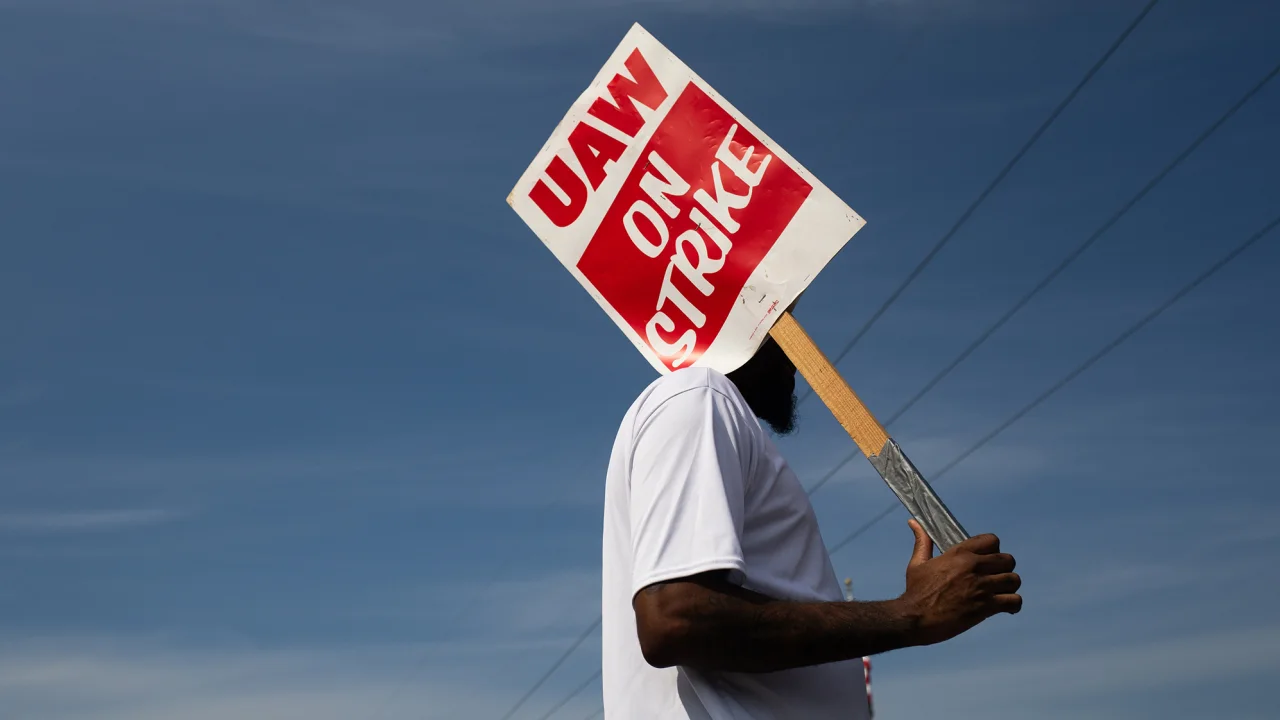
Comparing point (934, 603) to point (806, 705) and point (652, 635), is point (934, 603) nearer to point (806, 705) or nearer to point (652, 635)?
point (806, 705)

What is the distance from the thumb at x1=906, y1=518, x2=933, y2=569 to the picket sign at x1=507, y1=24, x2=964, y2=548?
0.50m

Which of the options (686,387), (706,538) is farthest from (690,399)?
(706,538)

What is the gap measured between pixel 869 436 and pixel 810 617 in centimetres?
69

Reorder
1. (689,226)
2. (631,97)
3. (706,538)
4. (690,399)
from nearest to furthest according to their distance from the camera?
(706,538)
(690,399)
(689,226)
(631,97)

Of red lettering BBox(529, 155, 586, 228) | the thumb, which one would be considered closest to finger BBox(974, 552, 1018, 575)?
the thumb

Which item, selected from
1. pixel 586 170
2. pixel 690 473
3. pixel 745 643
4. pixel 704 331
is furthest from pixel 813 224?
pixel 745 643

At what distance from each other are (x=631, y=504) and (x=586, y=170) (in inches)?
51.2

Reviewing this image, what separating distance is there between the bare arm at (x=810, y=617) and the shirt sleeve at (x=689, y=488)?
1.9 inches

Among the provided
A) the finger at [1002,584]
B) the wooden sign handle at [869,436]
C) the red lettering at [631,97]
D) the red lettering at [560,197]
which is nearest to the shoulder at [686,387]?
the wooden sign handle at [869,436]

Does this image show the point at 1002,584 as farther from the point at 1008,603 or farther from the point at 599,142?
the point at 599,142

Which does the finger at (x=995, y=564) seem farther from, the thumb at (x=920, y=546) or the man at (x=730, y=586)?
the thumb at (x=920, y=546)

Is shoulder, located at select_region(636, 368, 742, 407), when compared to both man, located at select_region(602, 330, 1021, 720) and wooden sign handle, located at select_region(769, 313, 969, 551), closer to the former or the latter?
man, located at select_region(602, 330, 1021, 720)

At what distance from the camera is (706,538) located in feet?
8.13

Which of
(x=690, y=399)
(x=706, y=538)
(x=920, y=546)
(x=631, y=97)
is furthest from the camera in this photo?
(x=631, y=97)
